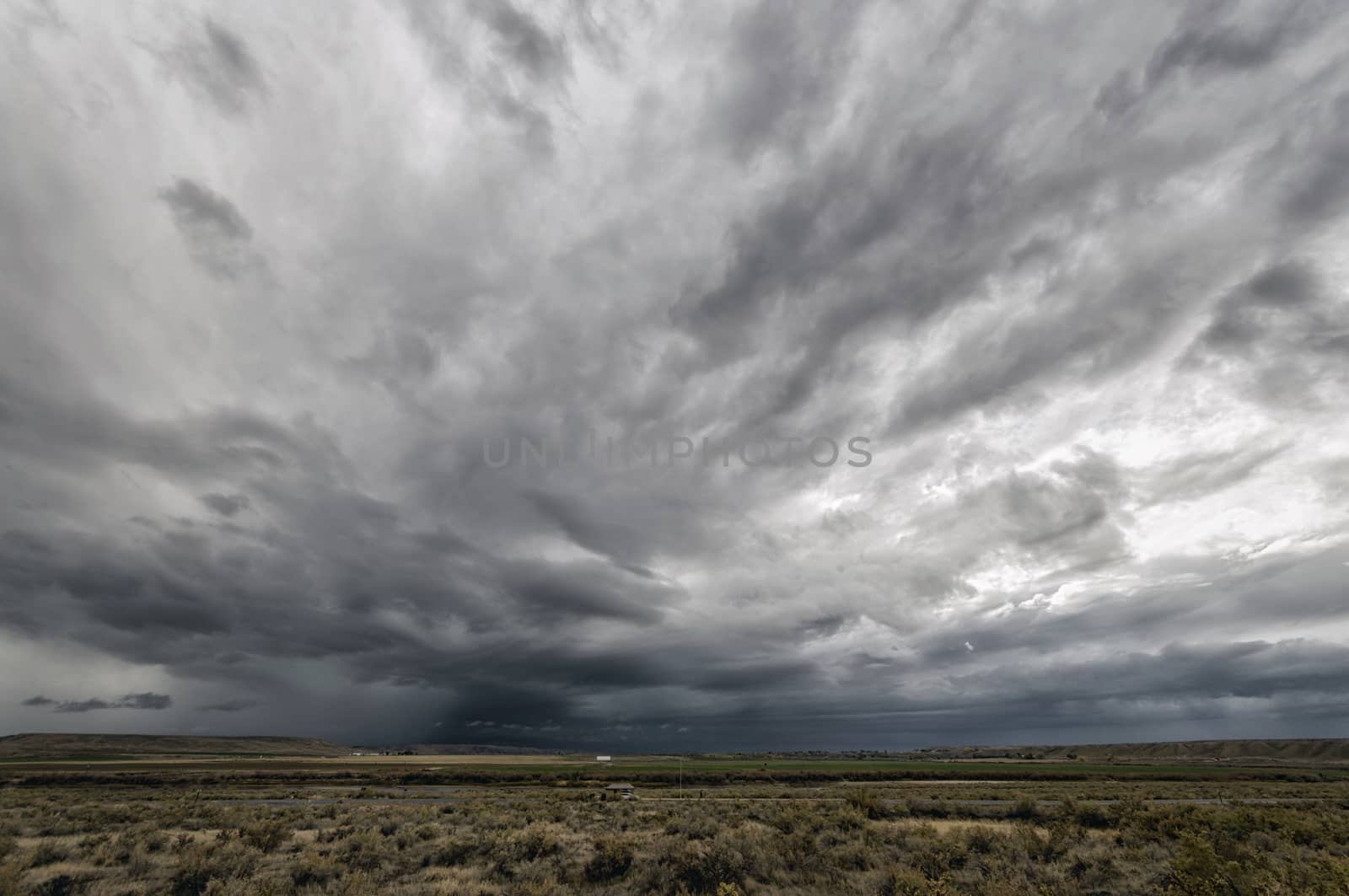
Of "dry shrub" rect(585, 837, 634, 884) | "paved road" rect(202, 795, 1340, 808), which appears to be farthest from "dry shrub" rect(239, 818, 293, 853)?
"paved road" rect(202, 795, 1340, 808)

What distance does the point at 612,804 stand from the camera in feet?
142

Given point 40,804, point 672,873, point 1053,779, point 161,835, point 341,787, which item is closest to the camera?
point 672,873

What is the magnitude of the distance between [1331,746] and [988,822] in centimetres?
25932

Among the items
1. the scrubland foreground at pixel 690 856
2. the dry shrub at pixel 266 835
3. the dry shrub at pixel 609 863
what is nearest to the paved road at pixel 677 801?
the scrubland foreground at pixel 690 856

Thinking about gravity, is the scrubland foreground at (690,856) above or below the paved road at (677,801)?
above

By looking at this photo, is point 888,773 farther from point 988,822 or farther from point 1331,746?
point 1331,746

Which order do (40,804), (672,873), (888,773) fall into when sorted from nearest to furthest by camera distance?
(672,873) → (40,804) → (888,773)

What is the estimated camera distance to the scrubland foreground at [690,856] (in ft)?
53.9

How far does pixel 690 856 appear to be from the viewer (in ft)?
59.7

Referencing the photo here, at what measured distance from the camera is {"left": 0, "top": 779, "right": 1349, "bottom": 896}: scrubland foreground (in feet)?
53.9

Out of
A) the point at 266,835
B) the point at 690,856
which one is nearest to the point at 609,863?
the point at 690,856

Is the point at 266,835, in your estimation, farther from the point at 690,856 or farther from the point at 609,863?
the point at 690,856

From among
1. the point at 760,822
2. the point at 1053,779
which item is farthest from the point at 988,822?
the point at 1053,779

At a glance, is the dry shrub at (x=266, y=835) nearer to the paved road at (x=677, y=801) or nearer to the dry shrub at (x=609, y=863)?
the dry shrub at (x=609, y=863)
